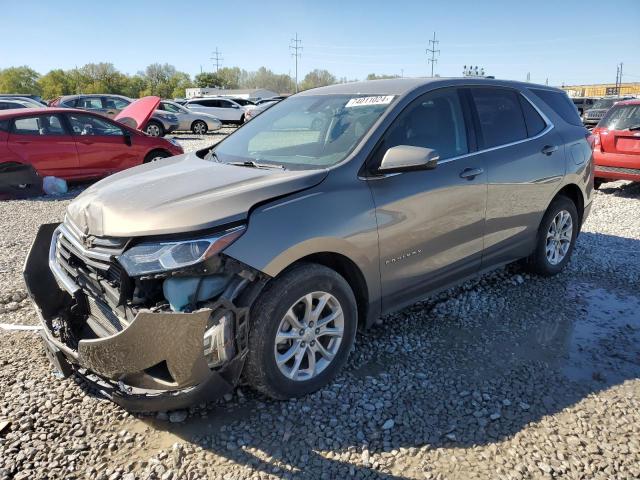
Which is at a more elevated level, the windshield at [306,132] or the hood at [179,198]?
the windshield at [306,132]

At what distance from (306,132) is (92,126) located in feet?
23.1

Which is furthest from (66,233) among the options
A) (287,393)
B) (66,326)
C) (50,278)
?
(287,393)

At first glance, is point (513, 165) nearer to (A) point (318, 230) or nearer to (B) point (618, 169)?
(A) point (318, 230)

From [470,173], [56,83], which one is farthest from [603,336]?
[56,83]

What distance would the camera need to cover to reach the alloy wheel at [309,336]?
2.84 metres

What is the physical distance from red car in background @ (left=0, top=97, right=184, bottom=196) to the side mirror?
7.74 meters

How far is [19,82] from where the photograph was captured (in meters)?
84.2

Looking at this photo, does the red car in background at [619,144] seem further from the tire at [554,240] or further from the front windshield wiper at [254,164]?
the front windshield wiper at [254,164]

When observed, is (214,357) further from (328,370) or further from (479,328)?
(479,328)

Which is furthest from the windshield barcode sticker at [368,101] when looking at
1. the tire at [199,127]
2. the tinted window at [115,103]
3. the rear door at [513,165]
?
the tire at [199,127]

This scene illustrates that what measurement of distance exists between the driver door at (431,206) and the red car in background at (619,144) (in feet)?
19.5

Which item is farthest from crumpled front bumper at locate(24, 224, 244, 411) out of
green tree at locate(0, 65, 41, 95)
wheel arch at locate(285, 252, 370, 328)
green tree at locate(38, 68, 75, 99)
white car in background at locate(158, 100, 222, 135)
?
green tree at locate(0, 65, 41, 95)

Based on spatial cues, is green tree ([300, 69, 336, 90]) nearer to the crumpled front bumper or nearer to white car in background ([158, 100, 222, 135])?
white car in background ([158, 100, 222, 135])

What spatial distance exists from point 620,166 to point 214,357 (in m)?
8.34
